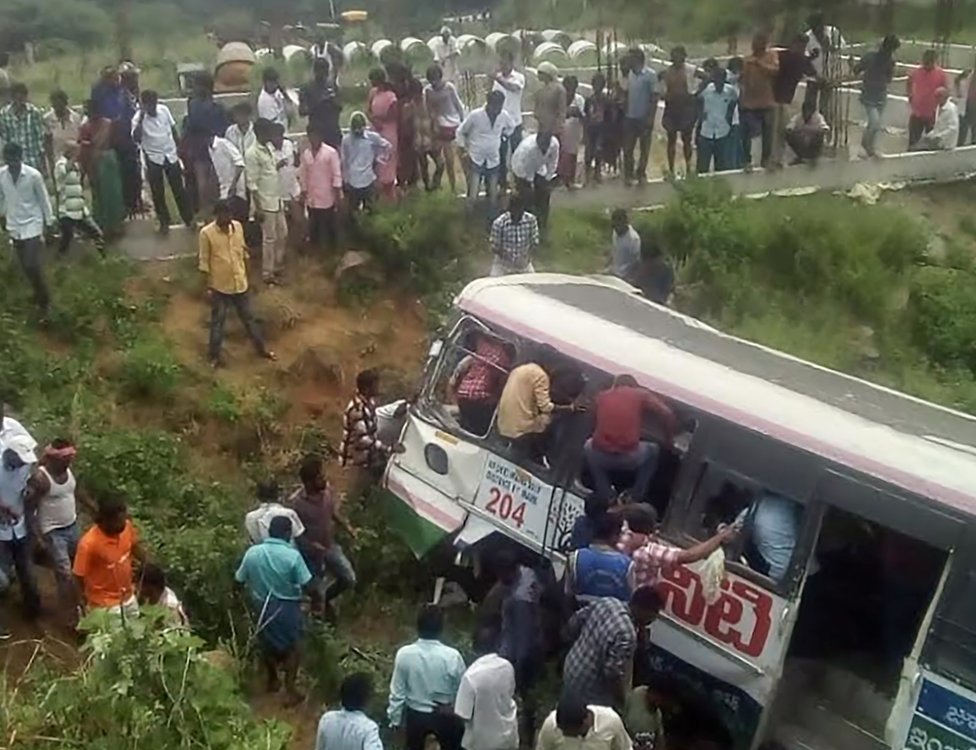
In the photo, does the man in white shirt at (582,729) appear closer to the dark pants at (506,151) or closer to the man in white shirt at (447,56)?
the dark pants at (506,151)

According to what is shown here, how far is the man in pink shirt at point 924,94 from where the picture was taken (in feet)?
54.7

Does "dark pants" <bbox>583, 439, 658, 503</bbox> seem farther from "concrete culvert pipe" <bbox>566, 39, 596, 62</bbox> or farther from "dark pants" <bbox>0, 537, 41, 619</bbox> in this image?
"concrete culvert pipe" <bbox>566, 39, 596, 62</bbox>

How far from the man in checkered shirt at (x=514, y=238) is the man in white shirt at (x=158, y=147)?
295cm

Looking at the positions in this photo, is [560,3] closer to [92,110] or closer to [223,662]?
[92,110]

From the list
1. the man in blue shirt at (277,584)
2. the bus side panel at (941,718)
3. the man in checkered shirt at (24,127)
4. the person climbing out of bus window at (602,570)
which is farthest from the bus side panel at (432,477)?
the man in checkered shirt at (24,127)

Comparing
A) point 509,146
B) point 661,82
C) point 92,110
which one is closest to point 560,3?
point 661,82

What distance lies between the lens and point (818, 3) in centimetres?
2064

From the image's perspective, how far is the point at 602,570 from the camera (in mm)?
6938

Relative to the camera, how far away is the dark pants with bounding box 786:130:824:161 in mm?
15797

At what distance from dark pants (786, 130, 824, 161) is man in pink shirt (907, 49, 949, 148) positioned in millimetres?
1900

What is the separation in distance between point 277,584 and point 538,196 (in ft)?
21.6

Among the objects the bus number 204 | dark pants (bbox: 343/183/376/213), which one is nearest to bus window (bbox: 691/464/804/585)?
the bus number 204

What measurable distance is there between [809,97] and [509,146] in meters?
4.26

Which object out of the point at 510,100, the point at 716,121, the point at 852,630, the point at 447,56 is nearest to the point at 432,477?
Result: the point at 852,630
